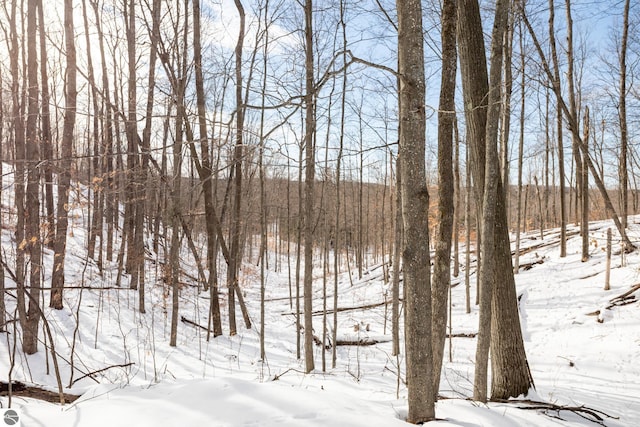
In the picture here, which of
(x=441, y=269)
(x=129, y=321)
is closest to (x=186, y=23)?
(x=129, y=321)

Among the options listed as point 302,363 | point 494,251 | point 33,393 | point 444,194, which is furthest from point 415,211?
point 302,363

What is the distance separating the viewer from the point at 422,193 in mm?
2943

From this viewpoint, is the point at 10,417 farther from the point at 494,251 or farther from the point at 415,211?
the point at 494,251

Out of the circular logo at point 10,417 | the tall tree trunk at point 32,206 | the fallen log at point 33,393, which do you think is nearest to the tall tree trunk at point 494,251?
the circular logo at point 10,417

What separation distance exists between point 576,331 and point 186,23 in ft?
40.7

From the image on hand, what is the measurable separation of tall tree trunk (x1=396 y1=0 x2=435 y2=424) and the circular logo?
2745 millimetres

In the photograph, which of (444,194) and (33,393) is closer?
(33,393)

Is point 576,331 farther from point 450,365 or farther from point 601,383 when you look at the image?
point 450,365

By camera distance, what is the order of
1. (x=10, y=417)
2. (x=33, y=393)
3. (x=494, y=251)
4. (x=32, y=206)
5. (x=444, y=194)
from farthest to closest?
(x=32, y=206) < (x=444, y=194) < (x=494, y=251) < (x=33, y=393) < (x=10, y=417)

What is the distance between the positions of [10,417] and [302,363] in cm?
693

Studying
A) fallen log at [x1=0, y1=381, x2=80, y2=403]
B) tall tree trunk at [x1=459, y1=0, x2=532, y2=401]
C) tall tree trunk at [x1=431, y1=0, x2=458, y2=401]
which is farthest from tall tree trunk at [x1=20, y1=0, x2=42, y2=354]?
tall tree trunk at [x1=459, y1=0, x2=532, y2=401]

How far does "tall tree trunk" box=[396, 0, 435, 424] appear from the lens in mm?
2898

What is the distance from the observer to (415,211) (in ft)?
9.57

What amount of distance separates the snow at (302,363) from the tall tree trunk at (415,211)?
0.98 feet
